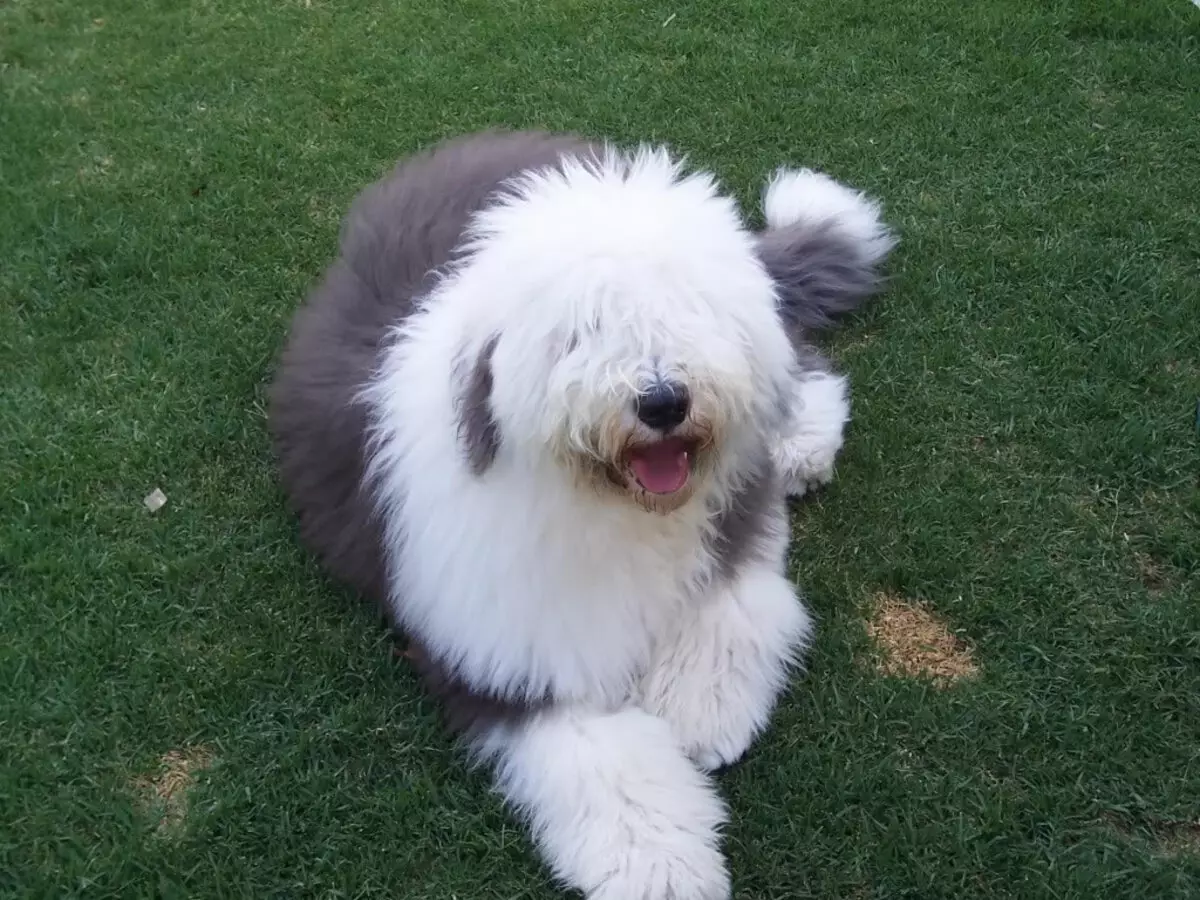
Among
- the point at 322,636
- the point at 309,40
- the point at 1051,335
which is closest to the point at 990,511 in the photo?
the point at 1051,335

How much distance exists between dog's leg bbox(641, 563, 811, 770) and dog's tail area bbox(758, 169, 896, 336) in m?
0.90

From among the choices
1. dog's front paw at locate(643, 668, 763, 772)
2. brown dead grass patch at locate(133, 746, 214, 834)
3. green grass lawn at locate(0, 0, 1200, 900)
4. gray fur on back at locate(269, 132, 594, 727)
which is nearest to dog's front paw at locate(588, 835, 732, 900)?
green grass lawn at locate(0, 0, 1200, 900)

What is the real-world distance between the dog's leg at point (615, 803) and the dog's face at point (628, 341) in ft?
1.84

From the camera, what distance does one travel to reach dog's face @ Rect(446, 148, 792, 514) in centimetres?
193

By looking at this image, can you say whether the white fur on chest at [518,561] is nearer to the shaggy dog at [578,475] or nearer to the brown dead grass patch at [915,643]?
the shaggy dog at [578,475]

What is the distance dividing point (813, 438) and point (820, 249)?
26.2 inches

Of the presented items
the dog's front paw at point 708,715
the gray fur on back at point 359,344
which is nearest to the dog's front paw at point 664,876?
the dog's front paw at point 708,715

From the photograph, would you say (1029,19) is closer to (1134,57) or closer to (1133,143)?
(1134,57)

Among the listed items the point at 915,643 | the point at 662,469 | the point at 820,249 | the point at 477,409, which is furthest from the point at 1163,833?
the point at 820,249

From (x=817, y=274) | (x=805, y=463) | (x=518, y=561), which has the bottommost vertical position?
(x=805, y=463)

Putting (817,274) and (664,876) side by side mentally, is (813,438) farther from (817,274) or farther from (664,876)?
(664,876)

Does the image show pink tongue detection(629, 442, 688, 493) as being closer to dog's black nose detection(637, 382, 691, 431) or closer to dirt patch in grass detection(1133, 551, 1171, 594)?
dog's black nose detection(637, 382, 691, 431)

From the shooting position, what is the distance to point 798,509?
3043 mm

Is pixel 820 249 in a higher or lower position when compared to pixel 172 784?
higher
